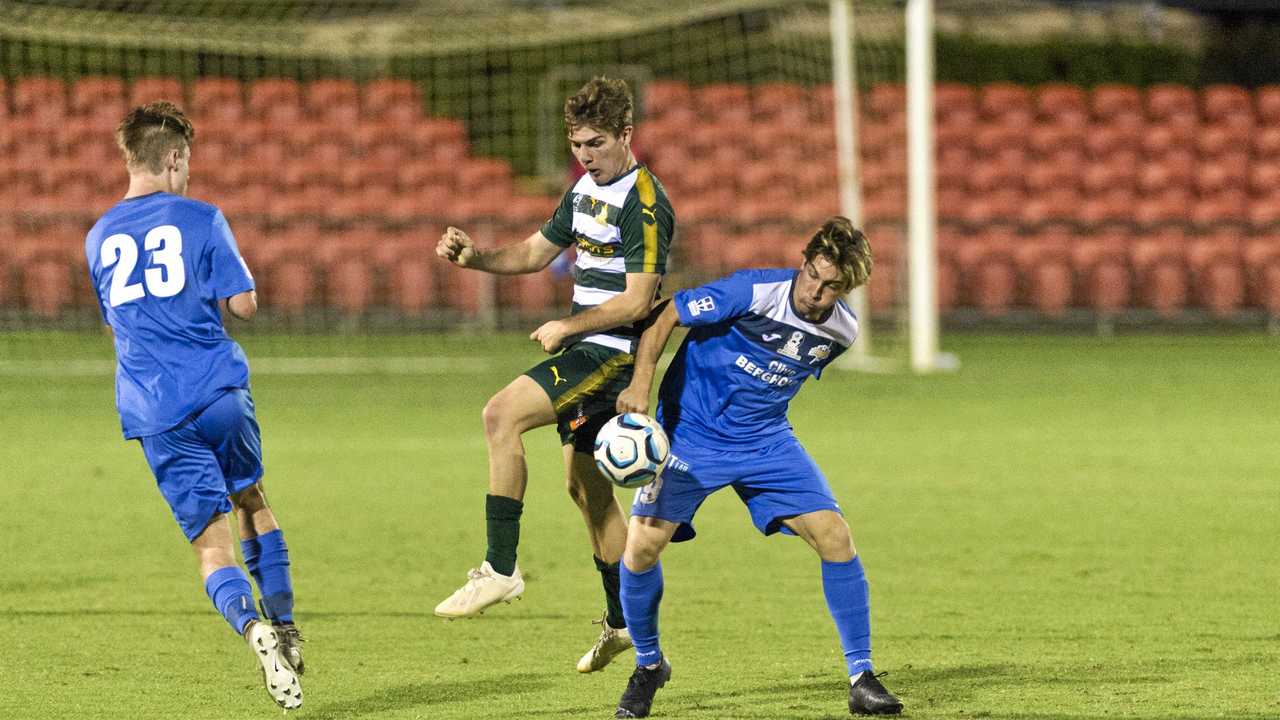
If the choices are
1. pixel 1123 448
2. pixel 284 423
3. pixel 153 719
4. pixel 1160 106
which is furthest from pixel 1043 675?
pixel 1160 106

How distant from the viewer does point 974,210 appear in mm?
20375

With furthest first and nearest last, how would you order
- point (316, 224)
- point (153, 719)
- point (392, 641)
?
point (316, 224) < point (392, 641) < point (153, 719)

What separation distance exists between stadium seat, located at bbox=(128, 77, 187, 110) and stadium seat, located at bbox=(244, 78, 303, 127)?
0.79 metres

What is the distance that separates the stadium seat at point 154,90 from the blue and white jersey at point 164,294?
15.4 meters

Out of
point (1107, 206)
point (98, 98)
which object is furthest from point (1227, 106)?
point (98, 98)

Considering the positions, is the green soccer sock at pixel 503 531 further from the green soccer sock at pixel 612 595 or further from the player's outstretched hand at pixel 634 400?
the player's outstretched hand at pixel 634 400

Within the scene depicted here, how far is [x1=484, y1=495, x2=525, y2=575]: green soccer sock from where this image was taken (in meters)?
5.89

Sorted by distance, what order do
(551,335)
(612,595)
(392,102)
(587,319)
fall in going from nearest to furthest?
(551,335) < (587,319) < (612,595) < (392,102)

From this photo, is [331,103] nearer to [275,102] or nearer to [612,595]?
[275,102]

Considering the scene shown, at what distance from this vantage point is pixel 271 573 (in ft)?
18.8

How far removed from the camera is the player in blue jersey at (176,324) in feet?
17.5

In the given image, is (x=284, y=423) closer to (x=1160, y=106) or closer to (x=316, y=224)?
(x=316, y=224)

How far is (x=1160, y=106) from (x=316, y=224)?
33.6 ft

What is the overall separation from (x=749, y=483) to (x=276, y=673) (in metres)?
1.47
